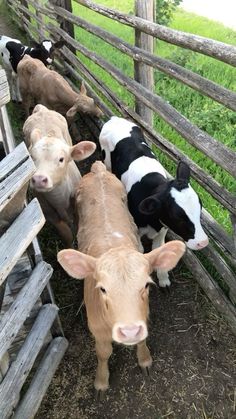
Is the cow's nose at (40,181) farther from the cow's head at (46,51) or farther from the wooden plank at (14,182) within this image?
the cow's head at (46,51)

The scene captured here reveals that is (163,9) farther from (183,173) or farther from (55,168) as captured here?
(183,173)

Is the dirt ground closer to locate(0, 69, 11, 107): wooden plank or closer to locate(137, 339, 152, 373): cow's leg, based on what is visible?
locate(137, 339, 152, 373): cow's leg

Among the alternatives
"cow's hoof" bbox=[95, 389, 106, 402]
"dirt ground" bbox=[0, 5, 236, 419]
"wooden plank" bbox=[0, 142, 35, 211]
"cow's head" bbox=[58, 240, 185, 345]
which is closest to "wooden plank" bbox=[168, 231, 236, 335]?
"dirt ground" bbox=[0, 5, 236, 419]

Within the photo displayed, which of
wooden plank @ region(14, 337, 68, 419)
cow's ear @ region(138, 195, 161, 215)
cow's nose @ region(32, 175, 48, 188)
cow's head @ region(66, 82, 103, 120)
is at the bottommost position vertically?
wooden plank @ region(14, 337, 68, 419)

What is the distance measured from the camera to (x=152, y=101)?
4.52m

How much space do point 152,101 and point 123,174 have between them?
2.66ft

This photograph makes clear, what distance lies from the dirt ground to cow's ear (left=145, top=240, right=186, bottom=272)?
117cm

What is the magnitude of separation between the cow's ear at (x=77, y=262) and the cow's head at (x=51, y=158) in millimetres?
1217

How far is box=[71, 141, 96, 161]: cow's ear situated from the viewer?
4223 mm

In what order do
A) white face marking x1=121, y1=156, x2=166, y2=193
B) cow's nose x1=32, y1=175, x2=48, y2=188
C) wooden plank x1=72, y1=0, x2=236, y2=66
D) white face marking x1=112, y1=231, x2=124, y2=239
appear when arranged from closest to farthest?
wooden plank x1=72, y1=0, x2=236, y2=66 < white face marking x1=112, y1=231, x2=124, y2=239 < cow's nose x1=32, y1=175, x2=48, y2=188 < white face marking x1=121, y1=156, x2=166, y2=193

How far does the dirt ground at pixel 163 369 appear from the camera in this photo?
3355mm

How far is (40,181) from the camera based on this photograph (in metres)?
3.90

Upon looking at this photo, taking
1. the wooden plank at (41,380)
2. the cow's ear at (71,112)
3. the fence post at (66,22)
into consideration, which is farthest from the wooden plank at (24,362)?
the fence post at (66,22)

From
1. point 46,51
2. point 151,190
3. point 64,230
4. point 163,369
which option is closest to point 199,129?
point 151,190
